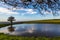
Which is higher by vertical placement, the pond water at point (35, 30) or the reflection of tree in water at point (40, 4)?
the reflection of tree in water at point (40, 4)

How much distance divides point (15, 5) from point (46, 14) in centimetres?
46

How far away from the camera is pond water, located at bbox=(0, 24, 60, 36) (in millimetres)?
2412

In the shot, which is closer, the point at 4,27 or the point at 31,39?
the point at 31,39

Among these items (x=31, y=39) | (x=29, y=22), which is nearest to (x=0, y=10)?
(x=29, y=22)

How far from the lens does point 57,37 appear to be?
2.34 m

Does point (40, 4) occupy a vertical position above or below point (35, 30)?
above

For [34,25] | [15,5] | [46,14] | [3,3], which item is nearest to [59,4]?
[46,14]

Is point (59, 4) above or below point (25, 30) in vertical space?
above

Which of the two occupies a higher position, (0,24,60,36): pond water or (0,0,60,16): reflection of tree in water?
(0,0,60,16): reflection of tree in water

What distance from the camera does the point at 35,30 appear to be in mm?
2451

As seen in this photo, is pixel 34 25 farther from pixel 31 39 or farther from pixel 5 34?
pixel 5 34

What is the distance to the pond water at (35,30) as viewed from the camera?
241 cm

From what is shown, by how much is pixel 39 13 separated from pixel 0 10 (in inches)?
22.0

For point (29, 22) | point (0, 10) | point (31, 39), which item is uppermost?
point (0, 10)
